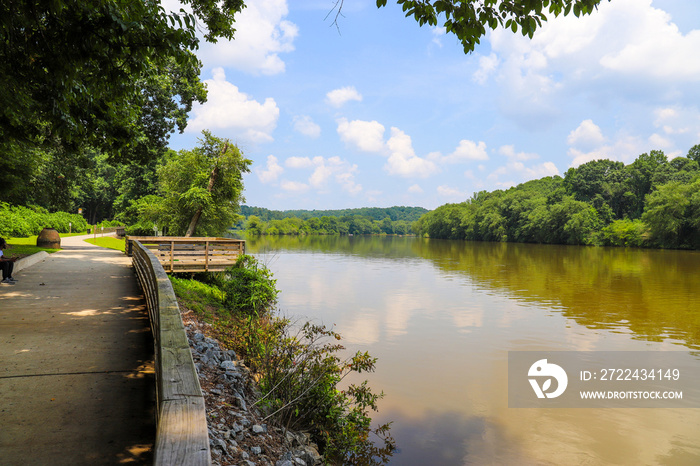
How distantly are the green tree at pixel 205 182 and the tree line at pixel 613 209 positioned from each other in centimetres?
6022

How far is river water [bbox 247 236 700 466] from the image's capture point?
7812 millimetres

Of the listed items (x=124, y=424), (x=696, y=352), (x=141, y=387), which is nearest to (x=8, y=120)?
(x=141, y=387)

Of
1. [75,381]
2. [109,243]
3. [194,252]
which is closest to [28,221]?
[109,243]

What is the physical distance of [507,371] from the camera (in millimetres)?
11508

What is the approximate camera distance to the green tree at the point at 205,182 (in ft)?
98.9

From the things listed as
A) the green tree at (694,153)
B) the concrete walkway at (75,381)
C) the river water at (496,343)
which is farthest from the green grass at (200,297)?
the green tree at (694,153)

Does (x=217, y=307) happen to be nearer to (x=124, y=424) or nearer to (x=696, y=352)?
(x=124, y=424)

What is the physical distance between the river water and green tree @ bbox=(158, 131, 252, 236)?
21.5ft

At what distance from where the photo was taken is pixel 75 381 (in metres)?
5.16

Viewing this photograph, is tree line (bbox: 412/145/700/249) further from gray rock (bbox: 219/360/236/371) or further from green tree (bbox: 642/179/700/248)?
gray rock (bbox: 219/360/236/371)

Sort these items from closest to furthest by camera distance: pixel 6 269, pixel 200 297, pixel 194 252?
pixel 6 269
pixel 200 297
pixel 194 252

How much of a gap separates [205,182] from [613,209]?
84371mm

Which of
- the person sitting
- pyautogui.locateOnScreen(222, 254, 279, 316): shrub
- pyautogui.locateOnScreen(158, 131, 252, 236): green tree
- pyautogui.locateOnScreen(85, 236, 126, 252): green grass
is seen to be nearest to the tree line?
pyautogui.locateOnScreen(158, 131, 252, 236): green tree

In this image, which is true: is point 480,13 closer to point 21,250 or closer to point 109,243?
point 21,250
